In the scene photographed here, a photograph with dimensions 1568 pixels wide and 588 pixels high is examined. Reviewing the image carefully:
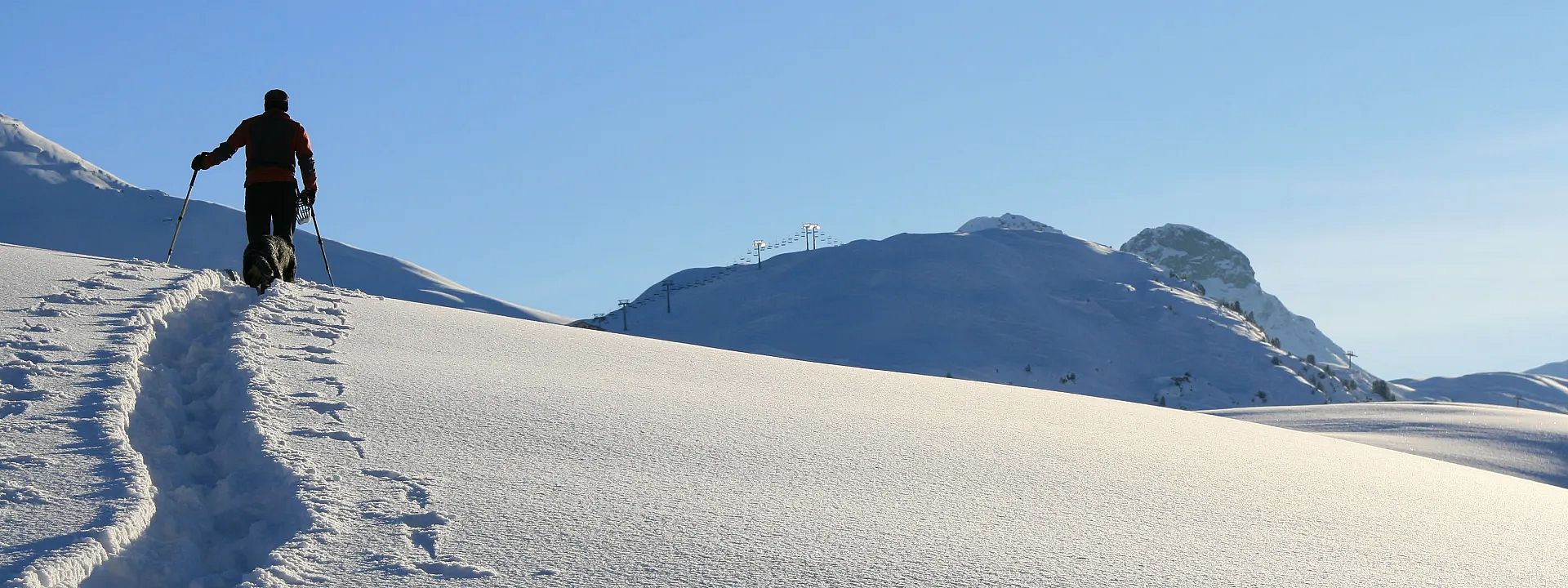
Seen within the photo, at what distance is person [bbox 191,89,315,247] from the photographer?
10.7 metres

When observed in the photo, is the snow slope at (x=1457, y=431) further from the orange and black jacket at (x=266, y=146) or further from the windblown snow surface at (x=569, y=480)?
the orange and black jacket at (x=266, y=146)

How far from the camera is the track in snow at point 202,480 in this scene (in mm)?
4430

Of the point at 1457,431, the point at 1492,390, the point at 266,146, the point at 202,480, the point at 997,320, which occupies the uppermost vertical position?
the point at 997,320

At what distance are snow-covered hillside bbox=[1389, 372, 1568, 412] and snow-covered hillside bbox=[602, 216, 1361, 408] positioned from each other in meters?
36.5

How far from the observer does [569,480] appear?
5.69m

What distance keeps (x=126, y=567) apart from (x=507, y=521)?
4.20ft

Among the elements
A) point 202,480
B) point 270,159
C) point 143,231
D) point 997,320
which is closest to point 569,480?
point 202,480

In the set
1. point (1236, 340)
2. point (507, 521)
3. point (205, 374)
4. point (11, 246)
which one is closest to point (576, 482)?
point (507, 521)

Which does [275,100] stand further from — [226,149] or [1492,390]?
[1492,390]

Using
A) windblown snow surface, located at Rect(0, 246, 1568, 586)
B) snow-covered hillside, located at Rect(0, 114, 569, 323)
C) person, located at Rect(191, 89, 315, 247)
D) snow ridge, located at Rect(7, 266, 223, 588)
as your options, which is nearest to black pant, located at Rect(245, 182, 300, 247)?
person, located at Rect(191, 89, 315, 247)

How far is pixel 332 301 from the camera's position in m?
10.1

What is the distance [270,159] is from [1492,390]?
420 ft

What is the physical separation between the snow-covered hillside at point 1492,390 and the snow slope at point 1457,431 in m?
94.4

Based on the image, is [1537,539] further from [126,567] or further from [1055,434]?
[126,567]
